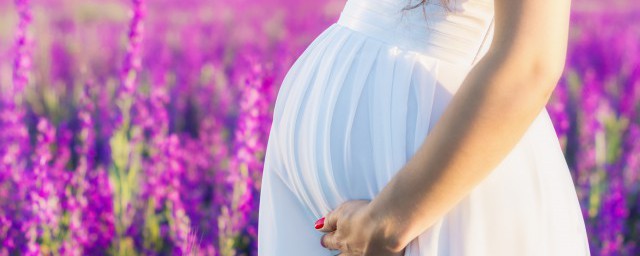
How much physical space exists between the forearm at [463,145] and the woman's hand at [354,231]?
0.04ft

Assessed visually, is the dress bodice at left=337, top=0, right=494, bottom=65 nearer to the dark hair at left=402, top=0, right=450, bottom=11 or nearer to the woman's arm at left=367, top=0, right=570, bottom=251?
the dark hair at left=402, top=0, right=450, bottom=11

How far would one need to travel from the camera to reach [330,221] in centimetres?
108

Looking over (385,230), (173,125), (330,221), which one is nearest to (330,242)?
(330,221)

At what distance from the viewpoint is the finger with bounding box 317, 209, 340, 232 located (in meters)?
1.07

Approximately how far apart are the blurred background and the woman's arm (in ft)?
Answer: 2.69

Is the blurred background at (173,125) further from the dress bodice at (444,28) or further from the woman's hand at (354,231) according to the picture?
the dress bodice at (444,28)

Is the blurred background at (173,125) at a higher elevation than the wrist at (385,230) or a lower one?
Result: lower

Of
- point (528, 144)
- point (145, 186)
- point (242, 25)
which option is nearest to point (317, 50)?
point (528, 144)

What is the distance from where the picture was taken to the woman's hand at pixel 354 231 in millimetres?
983

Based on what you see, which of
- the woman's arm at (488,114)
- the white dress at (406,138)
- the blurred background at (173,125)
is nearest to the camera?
the woman's arm at (488,114)

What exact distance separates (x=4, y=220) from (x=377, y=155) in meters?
1.30

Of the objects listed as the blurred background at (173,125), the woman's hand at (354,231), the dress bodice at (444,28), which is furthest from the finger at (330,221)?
the blurred background at (173,125)

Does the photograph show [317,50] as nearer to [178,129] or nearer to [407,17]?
[407,17]

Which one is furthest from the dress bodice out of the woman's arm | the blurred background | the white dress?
the blurred background
